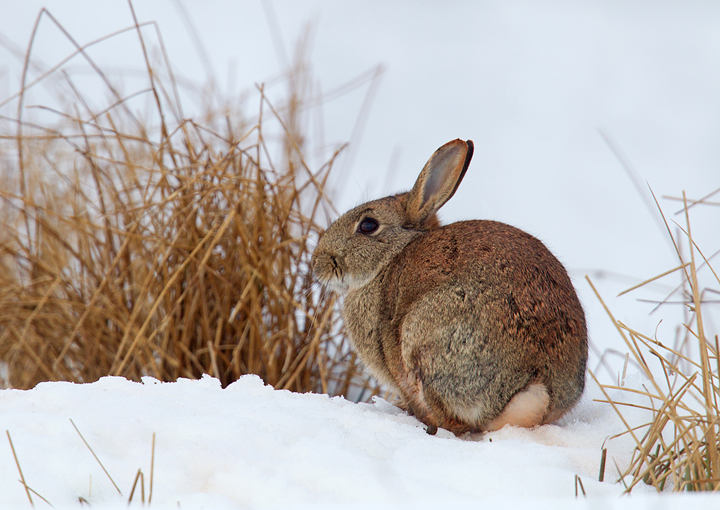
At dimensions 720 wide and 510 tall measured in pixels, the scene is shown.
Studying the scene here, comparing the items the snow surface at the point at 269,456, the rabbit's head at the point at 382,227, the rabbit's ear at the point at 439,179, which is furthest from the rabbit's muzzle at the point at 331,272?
the snow surface at the point at 269,456

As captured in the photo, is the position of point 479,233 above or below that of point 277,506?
above

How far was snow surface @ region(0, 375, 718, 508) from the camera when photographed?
5.99ft

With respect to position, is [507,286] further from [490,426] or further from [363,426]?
[363,426]

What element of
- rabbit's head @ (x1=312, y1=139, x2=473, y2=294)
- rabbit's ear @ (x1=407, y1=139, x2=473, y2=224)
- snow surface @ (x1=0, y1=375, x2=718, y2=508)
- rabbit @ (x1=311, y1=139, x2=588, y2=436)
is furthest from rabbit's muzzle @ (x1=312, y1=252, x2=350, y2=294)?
snow surface @ (x1=0, y1=375, x2=718, y2=508)

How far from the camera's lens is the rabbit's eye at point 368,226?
3.19 m

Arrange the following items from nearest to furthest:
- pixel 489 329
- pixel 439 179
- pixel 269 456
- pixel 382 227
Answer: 1. pixel 269 456
2. pixel 489 329
3. pixel 439 179
4. pixel 382 227

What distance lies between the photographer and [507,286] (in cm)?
259

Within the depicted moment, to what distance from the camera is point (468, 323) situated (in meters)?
2.54

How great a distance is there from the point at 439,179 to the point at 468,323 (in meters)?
0.79

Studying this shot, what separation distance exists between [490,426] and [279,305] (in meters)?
1.69

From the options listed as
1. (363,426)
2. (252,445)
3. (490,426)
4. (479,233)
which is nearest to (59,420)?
(252,445)

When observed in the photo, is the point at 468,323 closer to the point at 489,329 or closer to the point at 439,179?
the point at 489,329

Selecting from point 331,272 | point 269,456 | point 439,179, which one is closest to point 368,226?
point 331,272

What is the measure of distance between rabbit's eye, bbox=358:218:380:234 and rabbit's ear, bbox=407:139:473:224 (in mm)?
167
